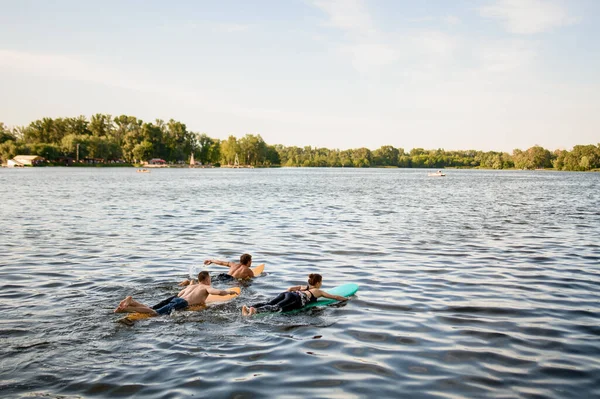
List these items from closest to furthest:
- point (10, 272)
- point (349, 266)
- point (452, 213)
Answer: point (10, 272)
point (349, 266)
point (452, 213)

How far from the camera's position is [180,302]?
487 inches

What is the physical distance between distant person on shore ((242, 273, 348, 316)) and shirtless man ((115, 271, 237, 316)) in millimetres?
1262

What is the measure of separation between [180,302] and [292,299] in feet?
9.19

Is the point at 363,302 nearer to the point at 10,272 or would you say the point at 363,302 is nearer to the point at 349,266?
the point at 349,266

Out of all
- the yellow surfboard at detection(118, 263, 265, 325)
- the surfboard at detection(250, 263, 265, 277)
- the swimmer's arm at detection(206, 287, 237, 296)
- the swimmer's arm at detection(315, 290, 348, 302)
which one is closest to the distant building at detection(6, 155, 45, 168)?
the surfboard at detection(250, 263, 265, 277)

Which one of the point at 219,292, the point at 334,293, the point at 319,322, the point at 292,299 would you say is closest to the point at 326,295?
the point at 334,293

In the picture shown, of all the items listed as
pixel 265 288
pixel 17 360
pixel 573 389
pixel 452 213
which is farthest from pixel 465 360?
pixel 452 213

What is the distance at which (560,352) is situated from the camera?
9.90 metres

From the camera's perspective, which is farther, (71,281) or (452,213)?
(452,213)

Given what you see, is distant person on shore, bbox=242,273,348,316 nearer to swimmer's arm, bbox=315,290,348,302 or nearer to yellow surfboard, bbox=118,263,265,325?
swimmer's arm, bbox=315,290,348,302

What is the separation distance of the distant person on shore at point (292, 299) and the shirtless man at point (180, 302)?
4.14 feet

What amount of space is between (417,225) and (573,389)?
23234 mm

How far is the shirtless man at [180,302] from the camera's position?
11384 mm

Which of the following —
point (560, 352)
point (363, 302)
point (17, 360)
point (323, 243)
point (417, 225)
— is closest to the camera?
point (17, 360)
